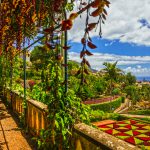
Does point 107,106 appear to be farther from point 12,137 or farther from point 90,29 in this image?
point 90,29

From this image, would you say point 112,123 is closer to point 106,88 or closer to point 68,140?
point 68,140

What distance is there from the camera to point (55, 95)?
4.81 m

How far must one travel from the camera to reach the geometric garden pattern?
23191 mm

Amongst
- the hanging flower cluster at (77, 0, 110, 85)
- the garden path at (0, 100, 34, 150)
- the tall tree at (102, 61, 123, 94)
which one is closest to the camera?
the hanging flower cluster at (77, 0, 110, 85)

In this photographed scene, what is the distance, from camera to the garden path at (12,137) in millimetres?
6989

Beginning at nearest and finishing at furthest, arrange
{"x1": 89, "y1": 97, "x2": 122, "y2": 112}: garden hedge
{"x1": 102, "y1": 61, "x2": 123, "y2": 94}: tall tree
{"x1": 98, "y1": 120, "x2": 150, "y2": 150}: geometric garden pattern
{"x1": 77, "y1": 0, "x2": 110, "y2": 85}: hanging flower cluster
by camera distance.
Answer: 1. {"x1": 77, "y1": 0, "x2": 110, "y2": 85}: hanging flower cluster
2. {"x1": 98, "y1": 120, "x2": 150, "y2": 150}: geometric garden pattern
3. {"x1": 89, "y1": 97, "x2": 122, "y2": 112}: garden hedge
4. {"x1": 102, "y1": 61, "x2": 123, "y2": 94}: tall tree

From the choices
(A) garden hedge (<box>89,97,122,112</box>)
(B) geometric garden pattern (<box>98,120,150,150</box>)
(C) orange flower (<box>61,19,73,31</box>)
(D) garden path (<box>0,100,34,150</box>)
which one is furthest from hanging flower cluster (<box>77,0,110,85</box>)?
(A) garden hedge (<box>89,97,122,112</box>)

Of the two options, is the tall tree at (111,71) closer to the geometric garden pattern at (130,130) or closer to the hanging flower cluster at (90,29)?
the geometric garden pattern at (130,130)

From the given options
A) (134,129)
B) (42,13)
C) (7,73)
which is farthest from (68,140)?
(134,129)

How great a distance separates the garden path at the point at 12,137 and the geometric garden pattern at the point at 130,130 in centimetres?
1397

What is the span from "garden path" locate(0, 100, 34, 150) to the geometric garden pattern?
1397 centimetres

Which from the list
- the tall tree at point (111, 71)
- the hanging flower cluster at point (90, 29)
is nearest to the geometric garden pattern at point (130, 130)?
the hanging flower cluster at point (90, 29)

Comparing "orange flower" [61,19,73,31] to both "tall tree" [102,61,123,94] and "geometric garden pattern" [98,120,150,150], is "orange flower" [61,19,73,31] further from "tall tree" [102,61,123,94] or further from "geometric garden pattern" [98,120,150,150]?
"tall tree" [102,61,123,94]

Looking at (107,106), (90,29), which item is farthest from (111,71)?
(90,29)
